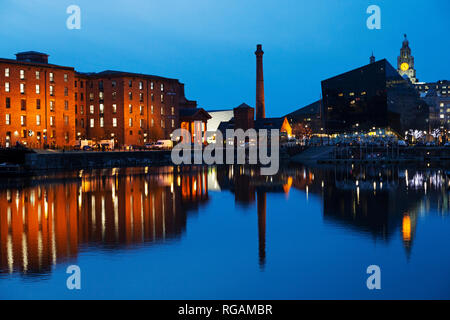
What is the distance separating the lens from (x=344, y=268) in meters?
17.5

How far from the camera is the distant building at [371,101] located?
437ft

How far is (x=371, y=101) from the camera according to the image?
13462 centimetres

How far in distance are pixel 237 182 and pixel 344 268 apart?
33.1m

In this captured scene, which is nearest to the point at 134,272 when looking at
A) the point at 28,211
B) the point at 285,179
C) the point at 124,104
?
the point at 28,211

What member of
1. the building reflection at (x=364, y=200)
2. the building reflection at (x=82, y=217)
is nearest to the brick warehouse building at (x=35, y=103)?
the building reflection at (x=82, y=217)

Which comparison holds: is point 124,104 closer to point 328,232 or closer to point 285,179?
point 285,179

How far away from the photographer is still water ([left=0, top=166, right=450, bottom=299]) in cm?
1549

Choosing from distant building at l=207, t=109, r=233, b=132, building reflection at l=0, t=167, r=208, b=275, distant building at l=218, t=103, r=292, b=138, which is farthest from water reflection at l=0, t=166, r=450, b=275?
distant building at l=207, t=109, r=233, b=132

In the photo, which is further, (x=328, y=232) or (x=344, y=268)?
(x=328, y=232)

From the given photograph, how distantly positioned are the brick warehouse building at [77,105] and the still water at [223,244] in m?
37.7

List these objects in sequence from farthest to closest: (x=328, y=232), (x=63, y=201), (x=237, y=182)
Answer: (x=237, y=182) < (x=63, y=201) < (x=328, y=232)

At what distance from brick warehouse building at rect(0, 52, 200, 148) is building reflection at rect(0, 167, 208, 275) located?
106ft

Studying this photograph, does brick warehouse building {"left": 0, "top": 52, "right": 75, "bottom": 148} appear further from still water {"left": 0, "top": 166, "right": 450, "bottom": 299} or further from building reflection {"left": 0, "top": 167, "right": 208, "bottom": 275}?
still water {"left": 0, "top": 166, "right": 450, "bottom": 299}

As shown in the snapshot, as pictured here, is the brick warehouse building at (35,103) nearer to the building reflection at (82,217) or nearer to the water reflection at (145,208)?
the water reflection at (145,208)
